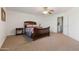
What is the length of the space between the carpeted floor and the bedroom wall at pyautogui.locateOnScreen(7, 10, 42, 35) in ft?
0.61

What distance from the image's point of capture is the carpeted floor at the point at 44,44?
5.60 ft

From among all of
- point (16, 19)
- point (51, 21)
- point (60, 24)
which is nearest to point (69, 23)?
point (60, 24)

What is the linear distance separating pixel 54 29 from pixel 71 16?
44cm

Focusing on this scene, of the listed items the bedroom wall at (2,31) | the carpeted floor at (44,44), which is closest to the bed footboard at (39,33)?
the carpeted floor at (44,44)

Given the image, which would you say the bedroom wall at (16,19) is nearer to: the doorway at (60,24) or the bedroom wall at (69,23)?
the bedroom wall at (69,23)

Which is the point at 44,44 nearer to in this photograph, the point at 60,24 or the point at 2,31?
the point at 60,24

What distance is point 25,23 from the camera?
194 cm

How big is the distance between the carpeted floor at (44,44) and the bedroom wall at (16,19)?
187mm

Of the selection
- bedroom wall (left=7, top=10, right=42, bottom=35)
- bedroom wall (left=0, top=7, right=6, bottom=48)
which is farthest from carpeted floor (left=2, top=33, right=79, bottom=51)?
bedroom wall (left=7, top=10, right=42, bottom=35)

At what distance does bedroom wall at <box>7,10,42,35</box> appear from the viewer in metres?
1.86

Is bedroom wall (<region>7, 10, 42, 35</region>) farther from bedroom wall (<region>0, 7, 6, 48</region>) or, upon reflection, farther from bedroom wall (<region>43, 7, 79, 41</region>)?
bedroom wall (<region>43, 7, 79, 41</region>)
